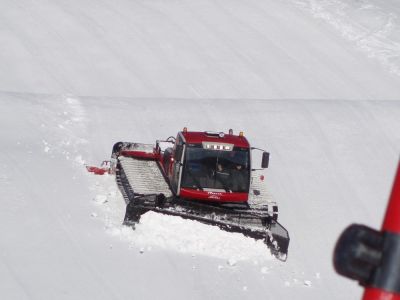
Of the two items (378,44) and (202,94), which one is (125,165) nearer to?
(202,94)

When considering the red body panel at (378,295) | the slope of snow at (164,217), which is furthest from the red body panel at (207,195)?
the red body panel at (378,295)

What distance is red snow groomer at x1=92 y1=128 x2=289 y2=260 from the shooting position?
1156 centimetres

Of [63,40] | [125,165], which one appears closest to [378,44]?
[63,40]

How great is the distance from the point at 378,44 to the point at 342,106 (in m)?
5.98

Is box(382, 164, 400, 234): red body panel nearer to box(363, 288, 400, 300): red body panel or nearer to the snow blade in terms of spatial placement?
box(363, 288, 400, 300): red body panel

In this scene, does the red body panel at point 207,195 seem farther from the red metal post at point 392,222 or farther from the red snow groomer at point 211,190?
the red metal post at point 392,222

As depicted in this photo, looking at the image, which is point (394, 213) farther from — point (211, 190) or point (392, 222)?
point (211, 190)

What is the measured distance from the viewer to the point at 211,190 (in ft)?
39.5

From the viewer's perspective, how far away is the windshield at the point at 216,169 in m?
12.0

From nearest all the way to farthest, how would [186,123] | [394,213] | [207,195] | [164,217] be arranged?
[394,213]
[164,217]
[207,195]
[186,123]

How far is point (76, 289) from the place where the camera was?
9633 millimetres

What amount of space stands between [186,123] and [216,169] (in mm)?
5234

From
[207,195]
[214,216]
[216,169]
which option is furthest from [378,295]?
[216,169]

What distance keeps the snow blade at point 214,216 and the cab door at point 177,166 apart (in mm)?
421
